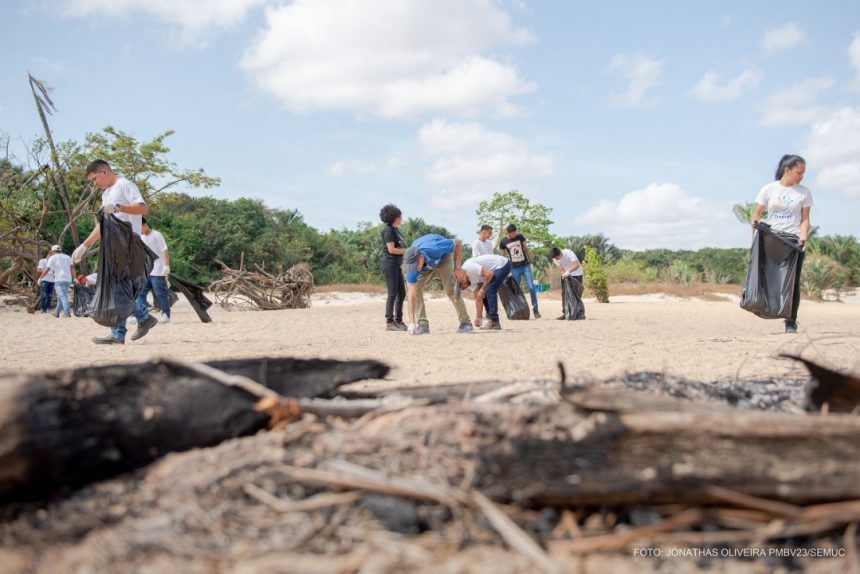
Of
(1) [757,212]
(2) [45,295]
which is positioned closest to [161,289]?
(2) [45,295]

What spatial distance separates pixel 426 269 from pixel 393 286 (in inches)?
38.2

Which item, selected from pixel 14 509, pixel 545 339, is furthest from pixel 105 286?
pixel 14 509

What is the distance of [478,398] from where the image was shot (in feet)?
7.56

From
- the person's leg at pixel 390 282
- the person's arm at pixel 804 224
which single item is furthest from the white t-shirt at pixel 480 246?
the person's arm at pixel 804 224

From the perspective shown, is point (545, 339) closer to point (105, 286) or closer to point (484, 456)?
point (105, 286)

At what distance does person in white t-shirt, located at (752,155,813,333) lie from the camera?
22.6 feet

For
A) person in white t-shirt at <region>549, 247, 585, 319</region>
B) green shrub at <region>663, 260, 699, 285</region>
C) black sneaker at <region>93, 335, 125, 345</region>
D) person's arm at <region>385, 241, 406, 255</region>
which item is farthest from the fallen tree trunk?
green shrub at <region>663, 260, 699, 285</region>

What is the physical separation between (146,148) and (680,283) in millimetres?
21800

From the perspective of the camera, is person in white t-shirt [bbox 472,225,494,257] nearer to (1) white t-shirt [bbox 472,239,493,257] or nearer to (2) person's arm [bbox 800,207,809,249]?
(1) white t-shirt [bbox 472,239,493,257]

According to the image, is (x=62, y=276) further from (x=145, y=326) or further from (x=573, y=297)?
(x=573, y=297)

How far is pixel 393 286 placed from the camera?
9.18m

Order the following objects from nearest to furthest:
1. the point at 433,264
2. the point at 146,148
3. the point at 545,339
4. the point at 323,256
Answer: the point at 545,339
the point at 433,264
the point at 146,148
the point at 323,256

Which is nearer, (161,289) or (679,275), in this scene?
(161,289)

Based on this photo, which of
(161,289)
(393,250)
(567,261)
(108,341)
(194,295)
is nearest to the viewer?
(108,341)
